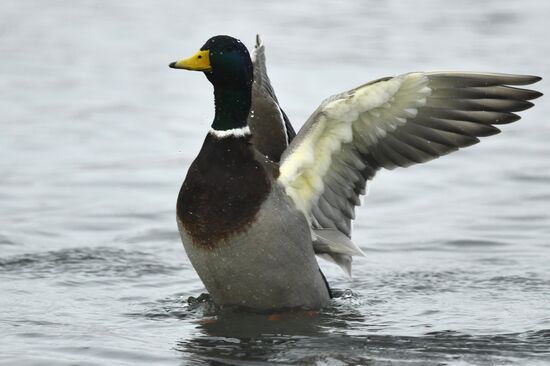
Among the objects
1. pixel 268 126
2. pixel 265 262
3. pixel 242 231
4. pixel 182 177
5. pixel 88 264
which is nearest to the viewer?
pixel 242 231

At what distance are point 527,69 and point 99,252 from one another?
282 inches

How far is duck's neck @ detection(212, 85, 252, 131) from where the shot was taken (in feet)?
27.8

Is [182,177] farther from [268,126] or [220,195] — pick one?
[220,195]

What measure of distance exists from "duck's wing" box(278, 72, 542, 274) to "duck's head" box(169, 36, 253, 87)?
572mm

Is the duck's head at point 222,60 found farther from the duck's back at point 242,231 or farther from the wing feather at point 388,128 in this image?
the wing feather at point 388,128

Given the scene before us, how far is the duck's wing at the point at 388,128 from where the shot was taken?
26.8 feet

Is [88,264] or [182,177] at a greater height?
[182,177]

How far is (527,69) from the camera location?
15625 mm

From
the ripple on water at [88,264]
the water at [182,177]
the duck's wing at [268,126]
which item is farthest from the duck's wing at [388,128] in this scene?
the ripple on water at [88,264]

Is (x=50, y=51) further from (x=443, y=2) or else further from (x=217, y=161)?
(x=217, y=161)

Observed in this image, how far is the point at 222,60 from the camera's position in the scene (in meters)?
8.40

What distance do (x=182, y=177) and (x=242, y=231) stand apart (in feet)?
15.2

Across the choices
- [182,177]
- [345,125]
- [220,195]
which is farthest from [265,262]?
[182,177]

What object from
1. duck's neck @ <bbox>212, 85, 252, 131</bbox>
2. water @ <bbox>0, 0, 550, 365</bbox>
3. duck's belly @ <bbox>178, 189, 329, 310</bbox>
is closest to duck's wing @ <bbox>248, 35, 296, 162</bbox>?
duck's neck @ <bbox>212, 85, 252, 131</bbox>
